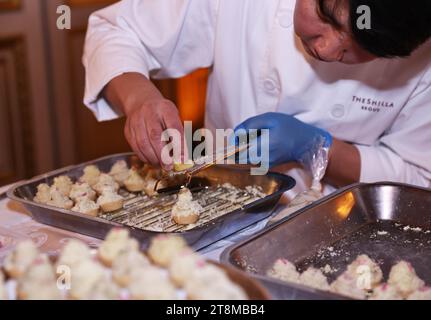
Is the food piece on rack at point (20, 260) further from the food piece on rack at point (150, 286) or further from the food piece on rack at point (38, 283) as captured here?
the food piece on rack at point (150, 286)

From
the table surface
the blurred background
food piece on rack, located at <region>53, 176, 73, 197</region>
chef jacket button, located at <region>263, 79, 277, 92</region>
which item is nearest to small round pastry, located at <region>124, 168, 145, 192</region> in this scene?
food piece on rack, located at <region>53, 176, 73, 197</region>

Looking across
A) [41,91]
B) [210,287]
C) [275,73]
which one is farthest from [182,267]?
[41,91]

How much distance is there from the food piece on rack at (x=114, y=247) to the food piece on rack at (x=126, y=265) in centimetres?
2

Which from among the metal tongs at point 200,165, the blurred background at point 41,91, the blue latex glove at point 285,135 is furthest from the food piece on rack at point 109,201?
the blurred background at point 41,91

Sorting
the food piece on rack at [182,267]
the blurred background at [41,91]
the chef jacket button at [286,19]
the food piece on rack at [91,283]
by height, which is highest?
the chef jacket button at [286,19]

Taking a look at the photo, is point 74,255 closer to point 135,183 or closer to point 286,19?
point 135,183

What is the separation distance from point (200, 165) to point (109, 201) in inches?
8.1

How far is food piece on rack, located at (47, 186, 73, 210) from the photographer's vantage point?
1.40 m

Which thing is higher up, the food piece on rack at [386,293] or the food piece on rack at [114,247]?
the food piece on rack at [114,247]

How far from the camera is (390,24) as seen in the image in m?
1.09

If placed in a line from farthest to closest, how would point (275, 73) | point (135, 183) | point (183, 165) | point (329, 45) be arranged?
point (275, 73), point (135, 183), point (183, 165), point (329, 45)

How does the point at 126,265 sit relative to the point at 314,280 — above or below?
above

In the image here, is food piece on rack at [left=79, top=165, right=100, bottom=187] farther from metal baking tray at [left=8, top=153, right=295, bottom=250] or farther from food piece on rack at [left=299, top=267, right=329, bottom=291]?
food piece on rack at [left=299, top=267, right=329, bottom=291]

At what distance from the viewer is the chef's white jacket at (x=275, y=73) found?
161 centimetres
